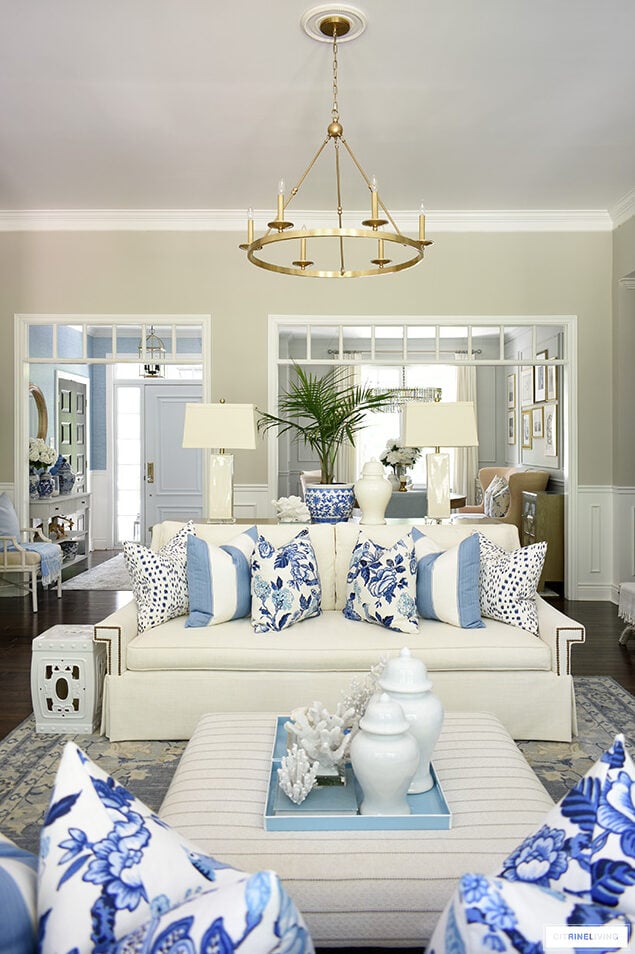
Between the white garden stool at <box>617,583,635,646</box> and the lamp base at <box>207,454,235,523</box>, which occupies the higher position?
the lamp base at <box>207,454,235,523</box>

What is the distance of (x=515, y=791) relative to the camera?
1.90 meters

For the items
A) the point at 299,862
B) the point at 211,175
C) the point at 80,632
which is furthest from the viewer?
the point at 211,175

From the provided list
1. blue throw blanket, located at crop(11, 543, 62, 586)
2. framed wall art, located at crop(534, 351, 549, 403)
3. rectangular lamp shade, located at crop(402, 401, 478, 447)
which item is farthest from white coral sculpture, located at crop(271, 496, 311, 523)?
framed wall art, located at crop(534, 351, 549, 403)

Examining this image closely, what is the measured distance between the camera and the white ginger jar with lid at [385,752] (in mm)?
1723

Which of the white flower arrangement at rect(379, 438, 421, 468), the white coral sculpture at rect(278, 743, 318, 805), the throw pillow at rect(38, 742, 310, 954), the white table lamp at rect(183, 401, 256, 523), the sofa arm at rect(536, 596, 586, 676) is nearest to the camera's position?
the throw pillow at rect(38, 742, 310, 954)

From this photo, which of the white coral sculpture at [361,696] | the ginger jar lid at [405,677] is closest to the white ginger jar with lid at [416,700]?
the ginger jar lid at [405,677]

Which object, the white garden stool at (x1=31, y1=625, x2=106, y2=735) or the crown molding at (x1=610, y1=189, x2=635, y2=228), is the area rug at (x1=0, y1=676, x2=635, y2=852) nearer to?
the white garden stool at (x1=31, y1=625, x2=106, y2=735)

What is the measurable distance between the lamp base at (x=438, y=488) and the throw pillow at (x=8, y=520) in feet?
10.9

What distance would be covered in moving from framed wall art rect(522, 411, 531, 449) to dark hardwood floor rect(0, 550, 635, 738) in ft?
9.68

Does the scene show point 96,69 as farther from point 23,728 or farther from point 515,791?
point 515,791

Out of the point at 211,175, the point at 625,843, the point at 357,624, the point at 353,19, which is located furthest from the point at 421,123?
the point at 625,843

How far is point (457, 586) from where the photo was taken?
3328 mm

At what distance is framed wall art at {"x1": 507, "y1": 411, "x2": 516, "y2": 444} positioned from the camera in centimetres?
963

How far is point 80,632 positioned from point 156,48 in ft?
8.70
